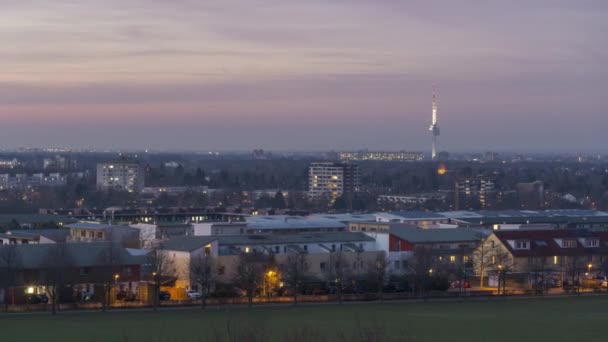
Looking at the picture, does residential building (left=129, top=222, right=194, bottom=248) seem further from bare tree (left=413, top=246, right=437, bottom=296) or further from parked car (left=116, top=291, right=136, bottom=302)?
bare tree (left=413, top=246, right=437, bottom=296)

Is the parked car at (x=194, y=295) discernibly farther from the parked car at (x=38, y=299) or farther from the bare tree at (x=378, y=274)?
the bare tree at (x=378, y=274)

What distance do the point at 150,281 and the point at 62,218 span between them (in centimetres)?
1924

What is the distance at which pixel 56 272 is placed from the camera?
21.5 meters

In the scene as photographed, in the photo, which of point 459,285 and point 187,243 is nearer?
point 459,285

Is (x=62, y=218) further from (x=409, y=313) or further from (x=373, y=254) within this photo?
(x=409, y=313)

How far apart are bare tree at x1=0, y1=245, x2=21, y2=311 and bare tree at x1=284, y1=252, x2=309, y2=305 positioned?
18.0 ft

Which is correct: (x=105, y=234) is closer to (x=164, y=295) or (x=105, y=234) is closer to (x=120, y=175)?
(x=164, y=295)

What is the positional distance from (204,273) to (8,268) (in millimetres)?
3873

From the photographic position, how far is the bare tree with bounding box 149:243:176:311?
72.4ft

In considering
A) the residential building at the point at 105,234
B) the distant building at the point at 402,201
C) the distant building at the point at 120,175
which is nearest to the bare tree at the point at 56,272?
the residential building at the point at 105,234

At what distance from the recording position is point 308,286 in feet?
80.3

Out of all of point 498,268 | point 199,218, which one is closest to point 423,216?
point 199,218

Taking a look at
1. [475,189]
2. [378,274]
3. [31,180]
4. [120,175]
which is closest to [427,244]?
[378,274]

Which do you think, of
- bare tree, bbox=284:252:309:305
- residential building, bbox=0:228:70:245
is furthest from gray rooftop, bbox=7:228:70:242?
bare tree, bbox=284:252:309:305
